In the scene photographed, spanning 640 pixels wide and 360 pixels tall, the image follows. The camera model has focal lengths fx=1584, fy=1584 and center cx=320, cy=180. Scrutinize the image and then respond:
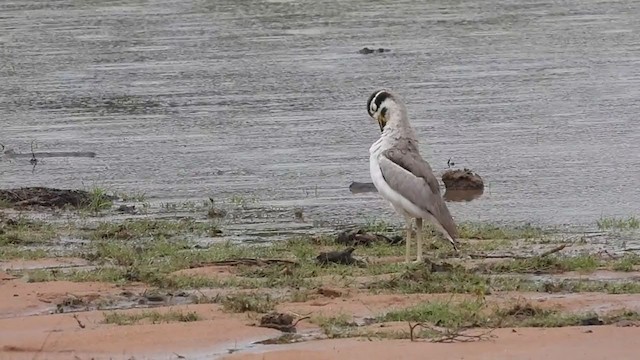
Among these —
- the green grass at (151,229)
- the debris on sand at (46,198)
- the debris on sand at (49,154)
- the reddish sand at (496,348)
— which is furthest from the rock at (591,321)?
the debris on sand at (49,154)

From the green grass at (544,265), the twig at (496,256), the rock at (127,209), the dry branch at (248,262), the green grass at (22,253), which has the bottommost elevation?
the rock at (127,209)

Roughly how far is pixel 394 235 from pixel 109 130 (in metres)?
7.25

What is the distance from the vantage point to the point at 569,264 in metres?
10.9

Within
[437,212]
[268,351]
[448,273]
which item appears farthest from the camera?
[437,212]

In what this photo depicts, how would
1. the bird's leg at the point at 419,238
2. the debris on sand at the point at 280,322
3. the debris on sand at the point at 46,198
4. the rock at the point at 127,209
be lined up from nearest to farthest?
1. the debris on sand at the point at 280,322
2. the bird's leg at the point at 419,238
3. the rock at the point at 127,209
4. the debris on sand at the point at 46,198

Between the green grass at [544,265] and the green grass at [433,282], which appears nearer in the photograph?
the green grass at [433,282]

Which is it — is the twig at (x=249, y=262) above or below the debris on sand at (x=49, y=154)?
above

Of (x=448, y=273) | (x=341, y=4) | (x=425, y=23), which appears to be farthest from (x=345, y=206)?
(x=341, y=4)

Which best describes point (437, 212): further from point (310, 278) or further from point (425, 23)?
point (425, 23)

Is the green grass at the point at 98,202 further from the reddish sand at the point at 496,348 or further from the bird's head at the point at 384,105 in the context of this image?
the reddish sand at the point at 496,348

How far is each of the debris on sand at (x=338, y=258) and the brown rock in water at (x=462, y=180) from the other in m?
4.00

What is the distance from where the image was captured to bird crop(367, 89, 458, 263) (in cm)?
1141

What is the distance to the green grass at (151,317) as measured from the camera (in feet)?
29.9

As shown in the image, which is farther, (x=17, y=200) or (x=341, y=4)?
(x=341, y=4)
